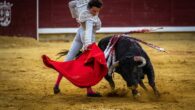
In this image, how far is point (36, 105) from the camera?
5.20m

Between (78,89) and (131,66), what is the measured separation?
39.8 inches

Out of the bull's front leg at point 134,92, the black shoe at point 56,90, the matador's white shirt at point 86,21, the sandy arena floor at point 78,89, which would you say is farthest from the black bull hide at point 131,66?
the black shoe at point 56,90

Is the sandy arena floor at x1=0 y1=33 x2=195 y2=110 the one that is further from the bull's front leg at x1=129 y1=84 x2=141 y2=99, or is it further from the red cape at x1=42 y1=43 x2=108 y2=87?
the red cape at x1=42 y1=43 x2=108 y2=87

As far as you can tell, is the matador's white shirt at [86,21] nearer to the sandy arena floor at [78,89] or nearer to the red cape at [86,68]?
the red cape at [86,68]

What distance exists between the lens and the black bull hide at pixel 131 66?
5.60 meters

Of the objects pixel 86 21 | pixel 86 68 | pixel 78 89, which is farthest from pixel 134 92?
pixel 78 89

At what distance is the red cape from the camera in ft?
18.2

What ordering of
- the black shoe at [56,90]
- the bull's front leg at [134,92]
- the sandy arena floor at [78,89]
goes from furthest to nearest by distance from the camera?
the black shoe at [56,90] → the bull's front leg at [134,92] → the sandy arena floor at [78,89]

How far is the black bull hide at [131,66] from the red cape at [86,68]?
22cm

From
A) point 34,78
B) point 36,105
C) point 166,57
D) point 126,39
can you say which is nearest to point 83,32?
point 126,39

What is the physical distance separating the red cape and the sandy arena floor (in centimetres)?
20

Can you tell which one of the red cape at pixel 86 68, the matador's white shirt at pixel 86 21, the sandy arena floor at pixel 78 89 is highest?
the matador's white shirt at pixel 86 21

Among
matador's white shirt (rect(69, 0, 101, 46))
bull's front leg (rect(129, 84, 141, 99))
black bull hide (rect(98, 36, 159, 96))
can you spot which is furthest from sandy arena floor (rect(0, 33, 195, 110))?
matador's white shirt (rect(69, 0, 101, 46))

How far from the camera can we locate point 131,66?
18.5 ft
